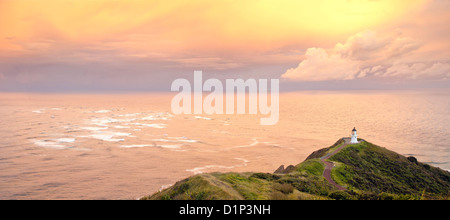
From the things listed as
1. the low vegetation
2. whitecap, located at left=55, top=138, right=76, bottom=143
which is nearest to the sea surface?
whitecap, located at left=55, top=138, right=76, bottom=143

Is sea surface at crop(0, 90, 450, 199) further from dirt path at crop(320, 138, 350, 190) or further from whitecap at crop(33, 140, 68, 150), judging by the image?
dirt path at crop(320, 138, 350, 190)

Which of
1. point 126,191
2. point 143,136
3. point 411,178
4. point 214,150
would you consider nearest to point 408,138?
point 411,178

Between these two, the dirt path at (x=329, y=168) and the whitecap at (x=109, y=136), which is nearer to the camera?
the dirt path at (x=329, y=168)

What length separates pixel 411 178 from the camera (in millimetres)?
50188

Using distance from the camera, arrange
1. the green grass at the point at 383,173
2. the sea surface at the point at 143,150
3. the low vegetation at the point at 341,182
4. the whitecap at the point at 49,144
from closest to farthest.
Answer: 1. the low vegetation at the point at 341,182
2. the green grass at the point at 383,173
3. the sea surface at the point at 143,150
4. the whitecap at the point at 49,144

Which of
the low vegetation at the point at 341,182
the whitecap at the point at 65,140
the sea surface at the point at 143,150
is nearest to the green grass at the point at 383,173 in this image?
the low vegetation at the point at 341,182

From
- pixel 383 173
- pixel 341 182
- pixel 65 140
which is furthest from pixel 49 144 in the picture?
pixel 383 173

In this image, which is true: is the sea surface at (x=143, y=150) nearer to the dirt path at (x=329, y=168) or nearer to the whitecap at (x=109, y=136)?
the whitecap at (x=109, y=136)

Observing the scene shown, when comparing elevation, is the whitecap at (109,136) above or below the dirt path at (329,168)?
below

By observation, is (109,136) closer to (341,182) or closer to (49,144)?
(49,144)

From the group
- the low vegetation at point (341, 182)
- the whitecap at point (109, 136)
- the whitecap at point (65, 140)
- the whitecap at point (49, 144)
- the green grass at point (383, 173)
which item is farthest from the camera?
the whitecap at point (109, 136)
